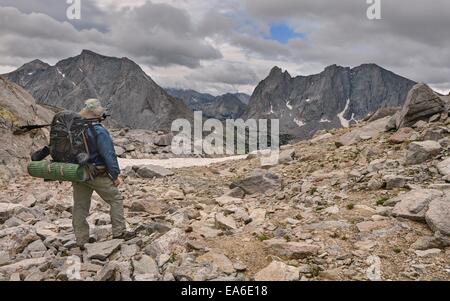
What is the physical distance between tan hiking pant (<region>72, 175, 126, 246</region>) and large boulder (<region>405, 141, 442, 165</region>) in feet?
34.7

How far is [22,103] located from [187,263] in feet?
78.2

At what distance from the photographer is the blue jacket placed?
10.3 m

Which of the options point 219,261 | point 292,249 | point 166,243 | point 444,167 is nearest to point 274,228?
point 292,249

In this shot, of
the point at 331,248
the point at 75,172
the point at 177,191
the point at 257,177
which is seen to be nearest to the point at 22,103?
the point at 177,191

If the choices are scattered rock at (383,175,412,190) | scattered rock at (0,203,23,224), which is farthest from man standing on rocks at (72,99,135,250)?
scattered rock at (383,175,412,190)

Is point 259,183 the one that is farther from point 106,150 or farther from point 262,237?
point 106,150

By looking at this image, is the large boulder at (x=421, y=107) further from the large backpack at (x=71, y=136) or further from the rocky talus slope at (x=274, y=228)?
the large backpack at (x=71, y=136)

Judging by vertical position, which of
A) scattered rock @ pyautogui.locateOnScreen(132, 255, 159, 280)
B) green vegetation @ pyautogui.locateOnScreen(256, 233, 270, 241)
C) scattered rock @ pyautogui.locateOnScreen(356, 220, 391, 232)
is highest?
scattered rock @ pyautogui.locateOnScreen(356, 220, 391, 232)

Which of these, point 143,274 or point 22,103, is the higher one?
point 22,103

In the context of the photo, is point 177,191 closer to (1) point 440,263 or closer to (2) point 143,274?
(2) point 143,274

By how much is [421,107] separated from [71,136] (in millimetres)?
18377

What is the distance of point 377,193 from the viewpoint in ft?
43.4

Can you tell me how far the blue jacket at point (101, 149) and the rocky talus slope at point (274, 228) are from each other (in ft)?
6.36

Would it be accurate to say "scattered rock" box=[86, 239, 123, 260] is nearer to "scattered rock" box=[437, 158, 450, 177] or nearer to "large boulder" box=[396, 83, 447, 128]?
"scattered rock" box=[437, 158, 450, 177]
